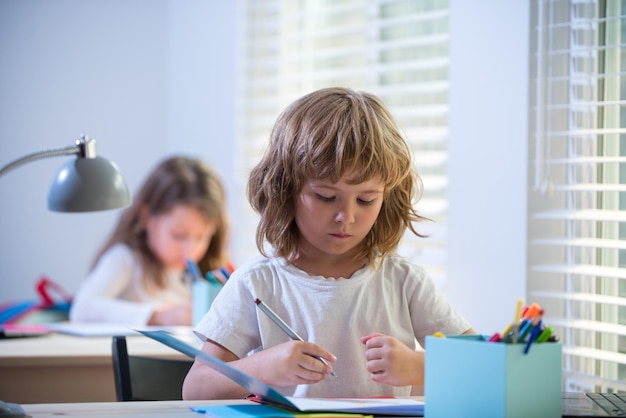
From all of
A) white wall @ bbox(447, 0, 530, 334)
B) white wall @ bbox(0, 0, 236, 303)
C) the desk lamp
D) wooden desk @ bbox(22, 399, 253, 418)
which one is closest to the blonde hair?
white wall @ bbox(0, 0, 236, 303)

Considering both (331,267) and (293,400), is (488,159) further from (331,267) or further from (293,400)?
(293,400)

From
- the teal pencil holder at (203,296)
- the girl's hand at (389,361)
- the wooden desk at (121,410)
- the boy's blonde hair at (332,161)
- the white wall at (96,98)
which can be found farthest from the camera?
the white wall at (96,98)

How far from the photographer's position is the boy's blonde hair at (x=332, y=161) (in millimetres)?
1377

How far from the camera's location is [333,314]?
1452mm

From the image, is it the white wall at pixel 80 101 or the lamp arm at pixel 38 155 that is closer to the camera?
the lamp arm at pixel 38 155

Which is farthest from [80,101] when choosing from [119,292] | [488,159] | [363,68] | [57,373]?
[488,159]

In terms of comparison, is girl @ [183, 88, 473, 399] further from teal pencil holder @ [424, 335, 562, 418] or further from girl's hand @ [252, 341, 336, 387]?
teal pencil holder @ [424, 335, 562, 418]

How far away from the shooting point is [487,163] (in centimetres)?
205

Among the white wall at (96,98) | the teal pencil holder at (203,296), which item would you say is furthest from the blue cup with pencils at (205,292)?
the white wall at (96,98)

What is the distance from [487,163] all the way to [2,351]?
4.12ft

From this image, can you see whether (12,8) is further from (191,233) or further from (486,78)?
(486,78)

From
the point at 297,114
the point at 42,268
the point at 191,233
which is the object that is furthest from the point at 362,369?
the point at 42,268

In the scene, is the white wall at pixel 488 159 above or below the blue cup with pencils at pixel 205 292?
above

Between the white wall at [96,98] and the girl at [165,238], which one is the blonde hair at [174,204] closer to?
the girl at [165,238]
